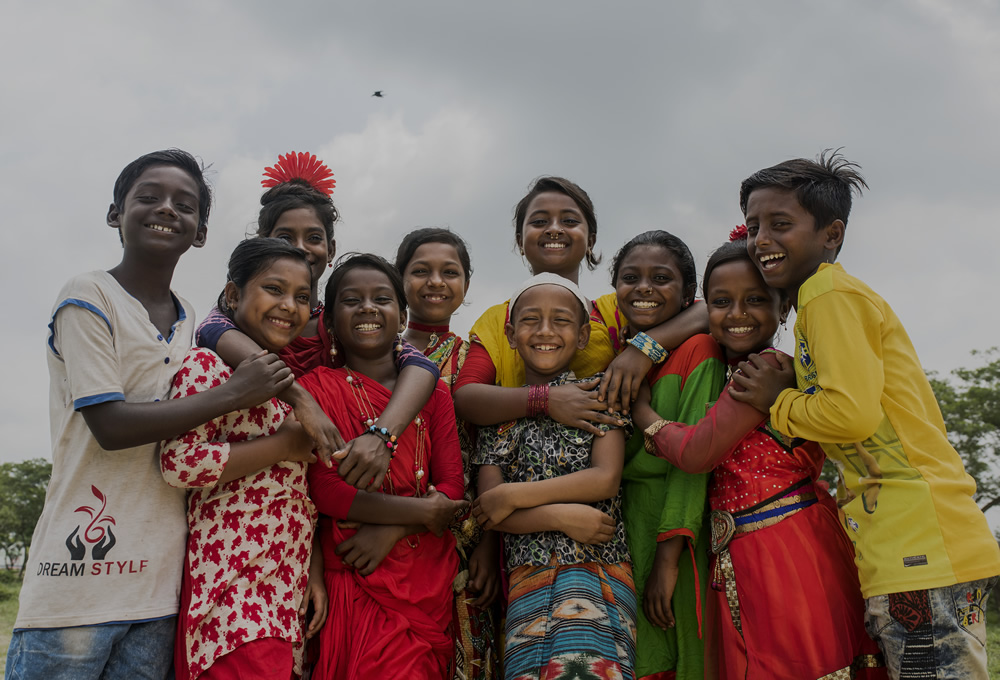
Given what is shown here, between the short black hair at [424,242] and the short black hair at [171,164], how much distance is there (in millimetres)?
1229

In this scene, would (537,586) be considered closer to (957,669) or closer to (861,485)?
(861,485)

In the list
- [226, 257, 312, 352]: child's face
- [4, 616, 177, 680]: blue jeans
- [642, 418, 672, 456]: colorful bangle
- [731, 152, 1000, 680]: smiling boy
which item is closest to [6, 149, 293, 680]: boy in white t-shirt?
[4, 616, 177, 680]: blue jeans

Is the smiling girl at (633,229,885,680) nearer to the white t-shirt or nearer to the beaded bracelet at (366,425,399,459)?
the beaded bracelet at (366,425,399,459)

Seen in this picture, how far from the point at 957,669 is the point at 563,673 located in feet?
4.56

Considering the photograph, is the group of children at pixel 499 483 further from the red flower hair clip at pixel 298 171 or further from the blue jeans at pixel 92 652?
the red flower hair clip at pixel 298 171

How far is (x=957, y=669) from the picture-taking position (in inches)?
98.4

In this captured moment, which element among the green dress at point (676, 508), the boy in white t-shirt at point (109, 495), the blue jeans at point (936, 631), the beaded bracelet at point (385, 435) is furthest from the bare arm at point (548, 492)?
the blue jeans at point (936, 631)

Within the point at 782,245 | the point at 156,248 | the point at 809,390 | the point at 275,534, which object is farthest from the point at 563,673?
the point at 156,248

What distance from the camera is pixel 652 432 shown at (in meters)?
3.15

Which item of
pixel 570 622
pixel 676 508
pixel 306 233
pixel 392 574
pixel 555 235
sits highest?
pixel 306 233

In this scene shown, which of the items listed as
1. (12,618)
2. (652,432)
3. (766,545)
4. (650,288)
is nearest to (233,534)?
(652,432)

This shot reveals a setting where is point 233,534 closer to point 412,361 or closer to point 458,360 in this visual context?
point 412,361

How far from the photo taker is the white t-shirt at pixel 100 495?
254cm

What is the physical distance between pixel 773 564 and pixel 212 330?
2536 mm
